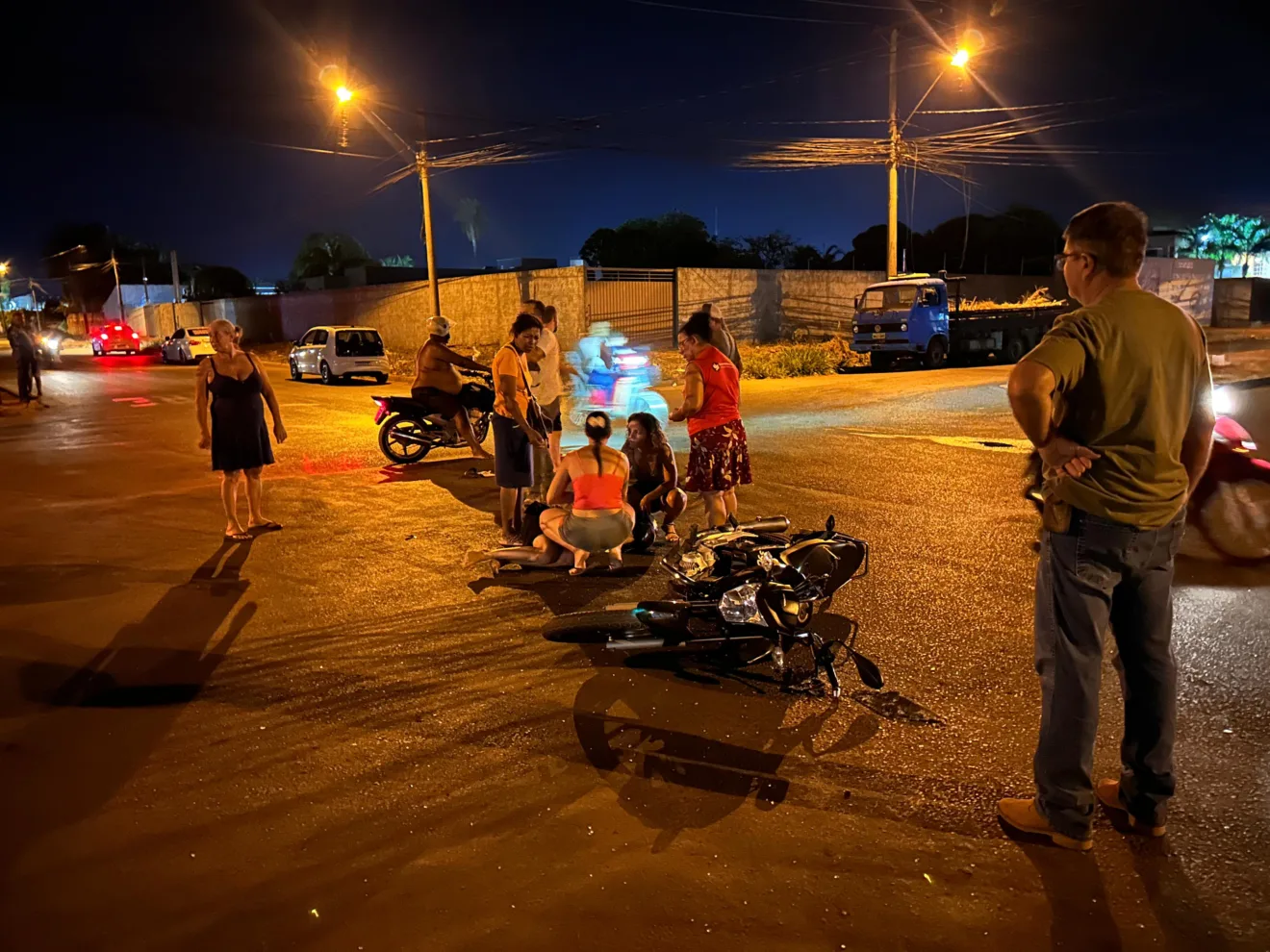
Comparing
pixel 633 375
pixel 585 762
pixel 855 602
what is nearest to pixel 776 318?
pixel 633 375

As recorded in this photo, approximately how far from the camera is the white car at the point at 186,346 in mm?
32969

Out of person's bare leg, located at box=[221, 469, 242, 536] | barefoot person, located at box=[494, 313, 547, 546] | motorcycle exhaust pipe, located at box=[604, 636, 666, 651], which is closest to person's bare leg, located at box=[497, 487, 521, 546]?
barefoot person, located at box=[494, 313, 547, 546]

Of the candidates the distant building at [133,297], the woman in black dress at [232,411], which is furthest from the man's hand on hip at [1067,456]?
the distant building at [133,297]

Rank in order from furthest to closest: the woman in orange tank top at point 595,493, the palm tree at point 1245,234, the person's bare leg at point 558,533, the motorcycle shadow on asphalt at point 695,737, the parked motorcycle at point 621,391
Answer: the palm tree at point 1245,234, the parked motorcycle at point 621,391, the person's bare leg at point 558,533, the woman in orange tank top at point 595,493, the motorcycle shadow on asphalt at point 695,737

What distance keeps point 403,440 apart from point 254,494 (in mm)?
3616

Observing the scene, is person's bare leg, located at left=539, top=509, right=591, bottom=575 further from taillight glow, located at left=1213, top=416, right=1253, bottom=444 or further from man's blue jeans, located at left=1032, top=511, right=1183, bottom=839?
taillight glow, located at left=1213, top=416, right=1253, bottom=444

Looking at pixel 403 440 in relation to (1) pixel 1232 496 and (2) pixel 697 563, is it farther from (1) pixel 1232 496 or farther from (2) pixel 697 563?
(1) pixel 1232 496

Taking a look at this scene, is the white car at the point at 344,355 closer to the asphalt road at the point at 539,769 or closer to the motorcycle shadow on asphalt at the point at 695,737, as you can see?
the asphalt road at the point at 539,769

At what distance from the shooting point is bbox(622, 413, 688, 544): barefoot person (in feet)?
21.6

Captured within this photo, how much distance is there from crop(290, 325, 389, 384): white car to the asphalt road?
53.9ft

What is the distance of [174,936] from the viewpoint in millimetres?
2648

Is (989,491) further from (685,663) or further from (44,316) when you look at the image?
(44,316)

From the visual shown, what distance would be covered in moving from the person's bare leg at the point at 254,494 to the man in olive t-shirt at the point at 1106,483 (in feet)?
21.2

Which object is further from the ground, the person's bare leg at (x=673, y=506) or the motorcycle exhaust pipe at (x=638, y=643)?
the person's bare leg at (x=673, y=506)
